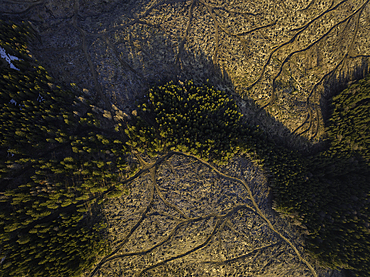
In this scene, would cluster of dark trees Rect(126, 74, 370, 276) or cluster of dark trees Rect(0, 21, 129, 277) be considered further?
cluster of dark trees Rect(126, 74, 370, 276)

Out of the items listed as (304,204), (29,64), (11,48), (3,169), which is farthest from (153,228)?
(11,48)

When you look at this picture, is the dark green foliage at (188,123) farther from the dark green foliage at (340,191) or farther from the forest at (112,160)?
the dark green foliage at (340,191)

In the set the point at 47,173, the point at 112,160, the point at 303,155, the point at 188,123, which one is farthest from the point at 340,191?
the point at 47,173

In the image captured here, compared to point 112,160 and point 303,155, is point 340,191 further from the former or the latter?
point 112,160

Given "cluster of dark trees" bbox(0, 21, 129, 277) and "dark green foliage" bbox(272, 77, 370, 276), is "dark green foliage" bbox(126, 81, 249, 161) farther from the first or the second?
"dark green foliage" bbox(272, 77, 370, 276)

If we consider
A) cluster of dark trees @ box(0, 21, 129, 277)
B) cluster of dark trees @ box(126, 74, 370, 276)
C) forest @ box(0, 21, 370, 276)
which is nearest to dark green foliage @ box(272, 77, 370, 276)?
cluster of dark trees @ box(126, 74, 370, 276)

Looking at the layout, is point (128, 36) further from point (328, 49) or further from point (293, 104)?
point (328, 49)
